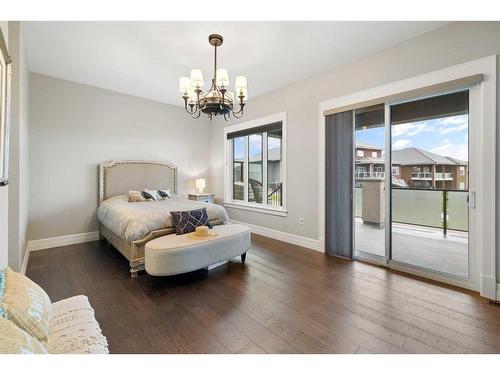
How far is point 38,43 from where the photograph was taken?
9.10 ft

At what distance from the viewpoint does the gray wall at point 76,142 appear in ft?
11.9

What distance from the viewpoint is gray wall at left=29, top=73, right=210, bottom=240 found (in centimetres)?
362

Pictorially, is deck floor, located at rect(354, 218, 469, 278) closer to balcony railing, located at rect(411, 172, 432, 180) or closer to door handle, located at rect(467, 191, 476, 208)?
balcony railing, located at rect(411, 172, 432, 180)

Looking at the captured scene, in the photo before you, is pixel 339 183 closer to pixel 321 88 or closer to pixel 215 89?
pixel 321 88

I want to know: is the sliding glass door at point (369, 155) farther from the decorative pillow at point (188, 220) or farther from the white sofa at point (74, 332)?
the white sofa at point (74, 332)

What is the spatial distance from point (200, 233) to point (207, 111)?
4.64 ft

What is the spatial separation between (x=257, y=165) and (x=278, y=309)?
10.7 feet

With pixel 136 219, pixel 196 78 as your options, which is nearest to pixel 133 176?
pixel 136 219

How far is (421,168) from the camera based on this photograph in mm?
2875

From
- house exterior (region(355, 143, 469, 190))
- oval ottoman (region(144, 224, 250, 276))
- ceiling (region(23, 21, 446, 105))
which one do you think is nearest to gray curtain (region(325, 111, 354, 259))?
house exterior (region(355, 143, 469, 190))

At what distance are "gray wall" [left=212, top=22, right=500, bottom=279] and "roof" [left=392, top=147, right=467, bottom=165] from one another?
59cm
